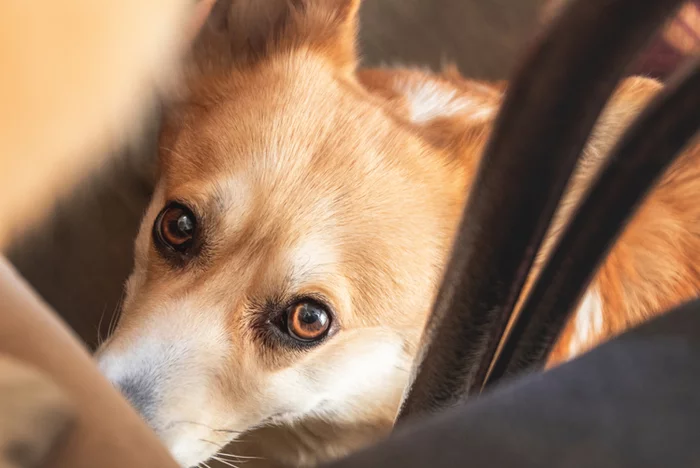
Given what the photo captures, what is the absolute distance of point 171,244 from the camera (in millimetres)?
891

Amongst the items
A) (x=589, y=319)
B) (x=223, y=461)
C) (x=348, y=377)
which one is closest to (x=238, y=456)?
(x=223, y=461)

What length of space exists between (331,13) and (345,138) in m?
0.24

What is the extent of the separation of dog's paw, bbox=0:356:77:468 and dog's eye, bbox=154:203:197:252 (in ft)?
1.71

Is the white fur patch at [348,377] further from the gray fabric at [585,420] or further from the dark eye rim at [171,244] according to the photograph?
the gray fabric at [585,420]

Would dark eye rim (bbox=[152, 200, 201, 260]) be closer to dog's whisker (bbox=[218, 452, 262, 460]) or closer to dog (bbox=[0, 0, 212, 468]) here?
dog (bbox=[0, 0, 212, 468])

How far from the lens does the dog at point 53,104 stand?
13.2 inches

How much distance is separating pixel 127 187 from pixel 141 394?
39cm

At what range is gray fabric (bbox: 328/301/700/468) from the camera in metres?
0.31

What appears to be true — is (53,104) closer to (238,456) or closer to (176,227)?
(176,227)

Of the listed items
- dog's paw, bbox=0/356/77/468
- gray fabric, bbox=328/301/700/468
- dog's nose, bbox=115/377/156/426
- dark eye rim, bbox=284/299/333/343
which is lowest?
dark eye rim, bbox=284/299/333/343

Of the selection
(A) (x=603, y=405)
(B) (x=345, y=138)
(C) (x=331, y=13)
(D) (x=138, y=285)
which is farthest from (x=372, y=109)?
(A) (x=603, y=405)

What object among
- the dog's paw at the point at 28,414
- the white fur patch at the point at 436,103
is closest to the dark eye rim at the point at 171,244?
the white fur patch at the point at 436,103

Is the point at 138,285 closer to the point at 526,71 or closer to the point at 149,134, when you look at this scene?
the point at 149,134

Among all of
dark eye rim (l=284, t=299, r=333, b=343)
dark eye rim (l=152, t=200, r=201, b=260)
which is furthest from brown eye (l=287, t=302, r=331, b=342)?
dark eye rim (l=152, t=200, r=201, b=260)
